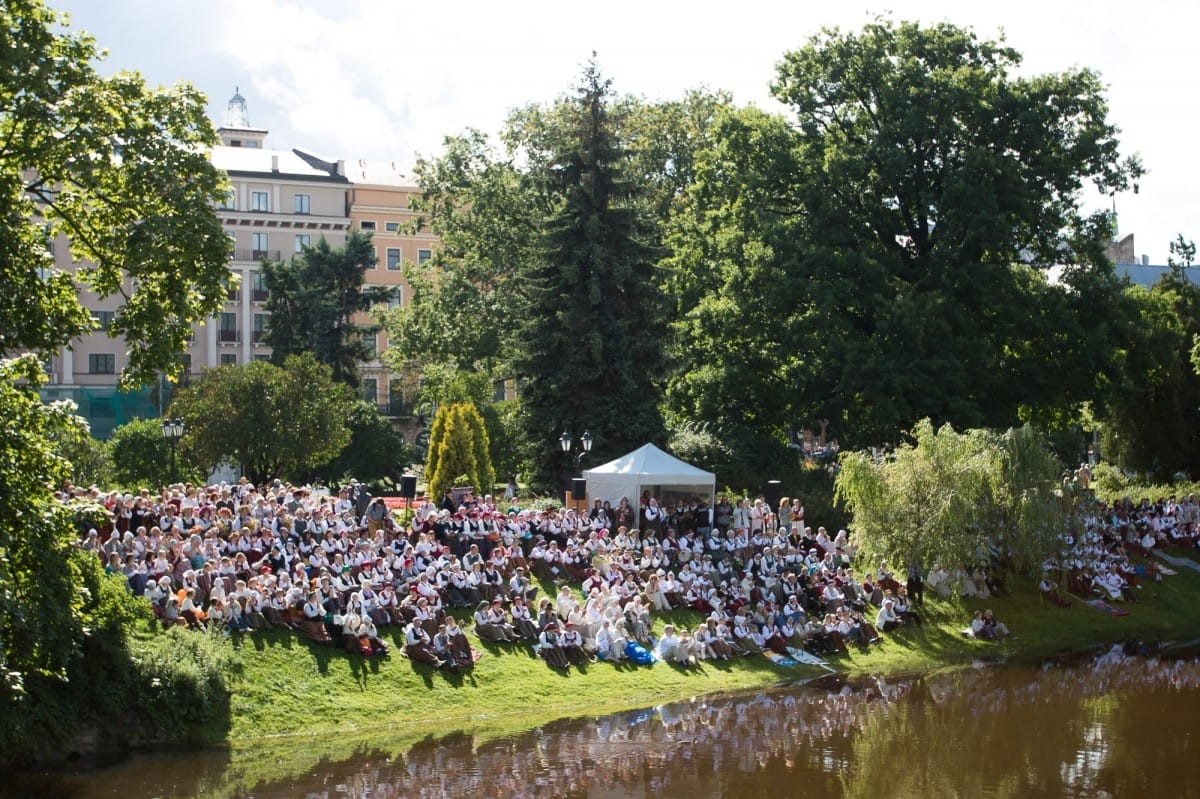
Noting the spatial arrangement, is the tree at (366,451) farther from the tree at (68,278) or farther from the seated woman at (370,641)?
the seated woman at (370,641)

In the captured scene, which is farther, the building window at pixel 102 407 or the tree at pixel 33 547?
the building window at pixel 102 407

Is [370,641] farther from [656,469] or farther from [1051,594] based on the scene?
[1051,594]

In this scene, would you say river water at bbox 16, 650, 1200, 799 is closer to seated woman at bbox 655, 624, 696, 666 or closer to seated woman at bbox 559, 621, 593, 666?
seated woman at bbox 655, 624, 696, 666

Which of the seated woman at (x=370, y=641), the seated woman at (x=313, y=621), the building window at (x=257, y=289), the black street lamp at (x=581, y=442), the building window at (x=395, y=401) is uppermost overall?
the building window at (x=257, y=289)

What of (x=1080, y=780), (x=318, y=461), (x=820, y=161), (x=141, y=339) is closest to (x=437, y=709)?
(x=141, y=339)

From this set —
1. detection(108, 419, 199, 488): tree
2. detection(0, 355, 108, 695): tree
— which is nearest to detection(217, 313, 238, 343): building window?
detection(108, 419, 199, 488): tree

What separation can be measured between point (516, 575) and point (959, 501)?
11101 mm

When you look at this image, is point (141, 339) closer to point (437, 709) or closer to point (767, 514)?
point (437, 709)

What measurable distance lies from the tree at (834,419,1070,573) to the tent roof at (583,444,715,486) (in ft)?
11.8

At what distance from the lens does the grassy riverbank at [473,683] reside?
71.1 feet

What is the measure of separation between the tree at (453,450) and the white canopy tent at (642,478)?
5.31 meters

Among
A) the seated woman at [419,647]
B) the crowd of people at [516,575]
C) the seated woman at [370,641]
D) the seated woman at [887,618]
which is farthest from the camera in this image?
the seated woman at [887,618]

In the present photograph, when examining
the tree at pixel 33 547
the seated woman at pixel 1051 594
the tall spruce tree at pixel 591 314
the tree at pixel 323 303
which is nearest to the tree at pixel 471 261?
the tree at pixel 323 303

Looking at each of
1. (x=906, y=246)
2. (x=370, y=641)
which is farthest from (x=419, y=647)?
(x=906, y=246)
